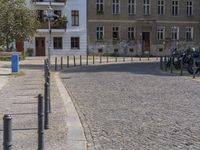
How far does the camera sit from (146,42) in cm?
6594

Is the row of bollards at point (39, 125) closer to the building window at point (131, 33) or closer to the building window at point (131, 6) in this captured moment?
the building window at point (131, 33)

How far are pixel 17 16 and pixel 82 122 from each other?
37365mm

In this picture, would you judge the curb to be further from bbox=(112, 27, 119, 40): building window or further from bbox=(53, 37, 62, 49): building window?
bbox=(112, 27, 119, 40): building window

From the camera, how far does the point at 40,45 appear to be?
202 feet

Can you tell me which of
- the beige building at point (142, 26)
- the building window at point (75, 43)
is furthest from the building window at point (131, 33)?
the building window at point (75, 43)

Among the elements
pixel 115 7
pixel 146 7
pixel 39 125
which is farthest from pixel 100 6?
pixel 39 125

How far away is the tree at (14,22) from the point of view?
45219 mm

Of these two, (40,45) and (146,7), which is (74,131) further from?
(146,7)

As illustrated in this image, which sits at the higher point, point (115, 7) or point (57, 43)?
point (115, 7)

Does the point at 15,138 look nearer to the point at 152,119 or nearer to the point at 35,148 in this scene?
the point at 35,148

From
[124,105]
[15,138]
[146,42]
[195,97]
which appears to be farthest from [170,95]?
[146,42]

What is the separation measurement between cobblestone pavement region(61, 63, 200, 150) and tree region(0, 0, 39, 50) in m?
27.8

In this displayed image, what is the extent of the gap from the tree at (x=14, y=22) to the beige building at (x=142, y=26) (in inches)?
628

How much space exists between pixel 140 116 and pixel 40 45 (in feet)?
166
